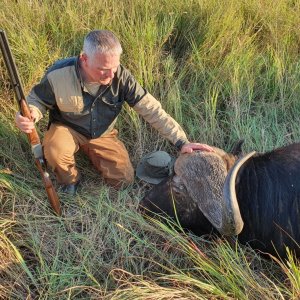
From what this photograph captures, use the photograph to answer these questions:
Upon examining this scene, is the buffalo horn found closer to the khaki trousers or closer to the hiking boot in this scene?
the khaki trousers

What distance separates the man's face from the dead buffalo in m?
0.82

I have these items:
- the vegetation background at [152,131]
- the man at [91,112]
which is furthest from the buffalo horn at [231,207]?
the man at [91,112]

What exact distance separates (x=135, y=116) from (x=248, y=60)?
1466 mm

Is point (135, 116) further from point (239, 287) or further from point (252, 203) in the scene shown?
point (239, 287)

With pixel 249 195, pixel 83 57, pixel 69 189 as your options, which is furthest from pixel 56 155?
pixel 249 195

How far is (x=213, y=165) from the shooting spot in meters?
2.93

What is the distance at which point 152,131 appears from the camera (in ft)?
13.6

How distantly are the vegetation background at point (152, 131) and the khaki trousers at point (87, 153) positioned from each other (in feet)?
0.43

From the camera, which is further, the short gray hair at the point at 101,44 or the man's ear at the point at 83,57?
the man's ear at the point at 83,57

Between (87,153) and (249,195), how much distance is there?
1.60 m

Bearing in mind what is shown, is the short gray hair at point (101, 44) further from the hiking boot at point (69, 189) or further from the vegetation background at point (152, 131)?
the hiking boot at point (69, 189)

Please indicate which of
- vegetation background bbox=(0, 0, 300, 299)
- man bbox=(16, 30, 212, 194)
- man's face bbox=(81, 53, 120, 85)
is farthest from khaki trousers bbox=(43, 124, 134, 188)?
man's face bbox=(81, 53, 120, 85)

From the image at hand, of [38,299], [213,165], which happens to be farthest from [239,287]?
[38,299]

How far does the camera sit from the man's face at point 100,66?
3.14 m
